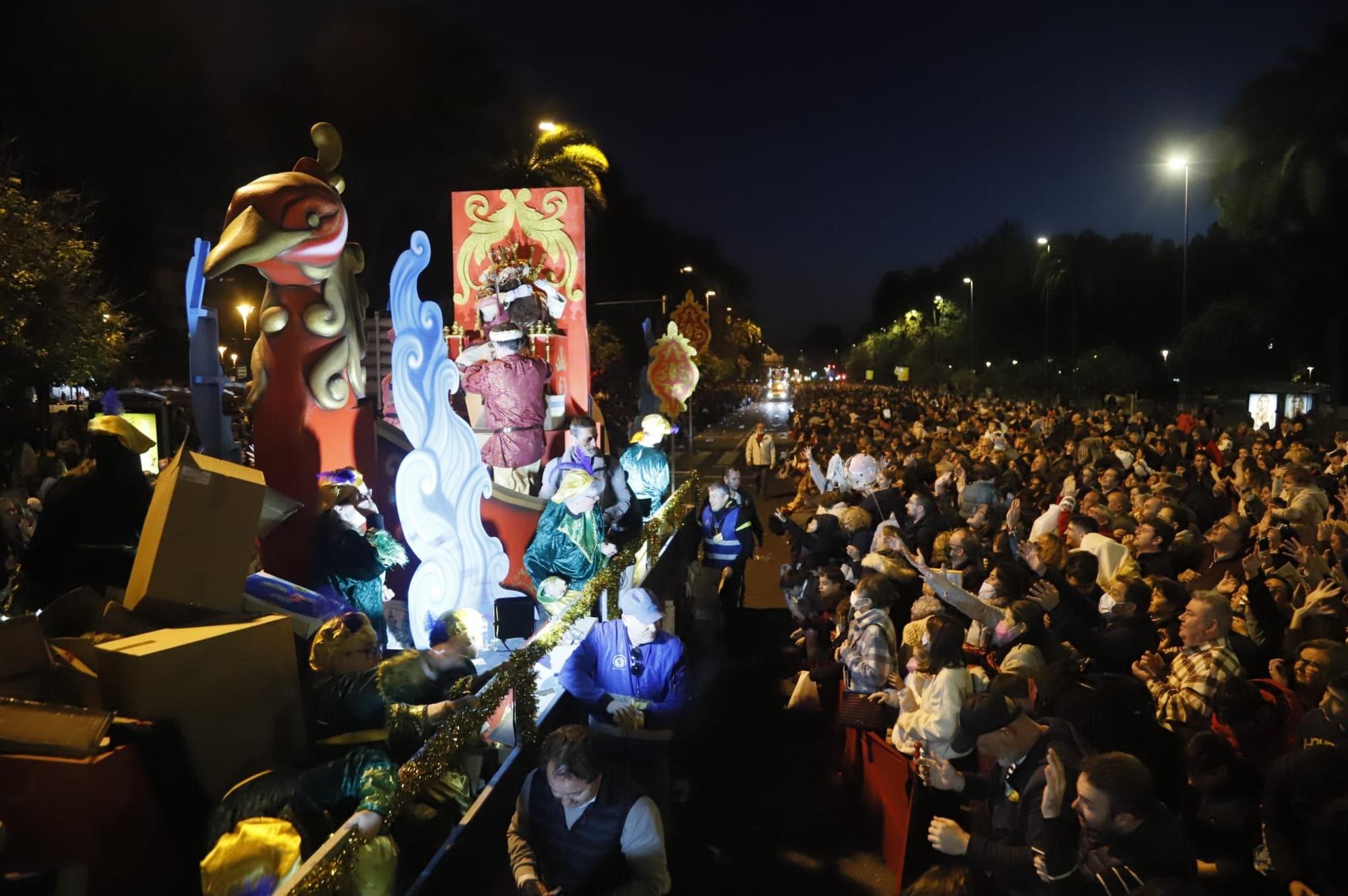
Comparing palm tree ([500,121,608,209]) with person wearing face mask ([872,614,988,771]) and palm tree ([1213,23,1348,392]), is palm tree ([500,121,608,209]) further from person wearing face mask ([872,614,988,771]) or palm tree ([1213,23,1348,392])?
person wearing face mask ([872,614,988,771])

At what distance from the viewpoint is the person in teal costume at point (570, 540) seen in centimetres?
663

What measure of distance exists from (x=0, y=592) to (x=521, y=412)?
4974 mm

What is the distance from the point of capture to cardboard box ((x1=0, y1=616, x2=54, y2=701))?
333 cm

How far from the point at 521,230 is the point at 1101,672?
31.2 ft

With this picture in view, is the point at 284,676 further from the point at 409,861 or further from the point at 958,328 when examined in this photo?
the point at 958,328

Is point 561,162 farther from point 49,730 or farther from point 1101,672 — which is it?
point 49,730

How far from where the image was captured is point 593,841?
341 centimetres

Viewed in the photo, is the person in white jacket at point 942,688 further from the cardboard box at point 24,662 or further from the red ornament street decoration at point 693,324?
the red ornament street decoration at point 693,324

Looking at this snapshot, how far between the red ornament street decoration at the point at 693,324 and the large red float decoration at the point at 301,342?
12381mm

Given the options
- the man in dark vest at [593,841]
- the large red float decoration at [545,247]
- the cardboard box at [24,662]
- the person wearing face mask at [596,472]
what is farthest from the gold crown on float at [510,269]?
the man in dark vest at [593,841]

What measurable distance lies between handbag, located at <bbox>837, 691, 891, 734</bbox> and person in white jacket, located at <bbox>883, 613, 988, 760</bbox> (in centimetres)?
65

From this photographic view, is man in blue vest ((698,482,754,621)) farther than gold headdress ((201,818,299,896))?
Yes

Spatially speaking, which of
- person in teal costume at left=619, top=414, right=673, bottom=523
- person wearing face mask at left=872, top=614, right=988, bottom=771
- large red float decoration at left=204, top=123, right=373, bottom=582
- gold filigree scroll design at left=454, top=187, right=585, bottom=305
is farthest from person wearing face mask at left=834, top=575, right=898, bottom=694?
gold filigree scroll design at left=454, top=187, right=585, bottom=305

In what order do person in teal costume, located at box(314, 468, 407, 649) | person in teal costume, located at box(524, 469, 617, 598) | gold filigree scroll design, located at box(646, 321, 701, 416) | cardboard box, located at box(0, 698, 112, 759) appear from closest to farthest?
cardboard box, located at box(0, 698, 112, 759) < person in teal costume, located at box(314, 468, 407, 649) < person in teal costume, located at box(524, 469, 617, 598) < gold filigree scroll design, located at box(646, 321, 701, 416)
